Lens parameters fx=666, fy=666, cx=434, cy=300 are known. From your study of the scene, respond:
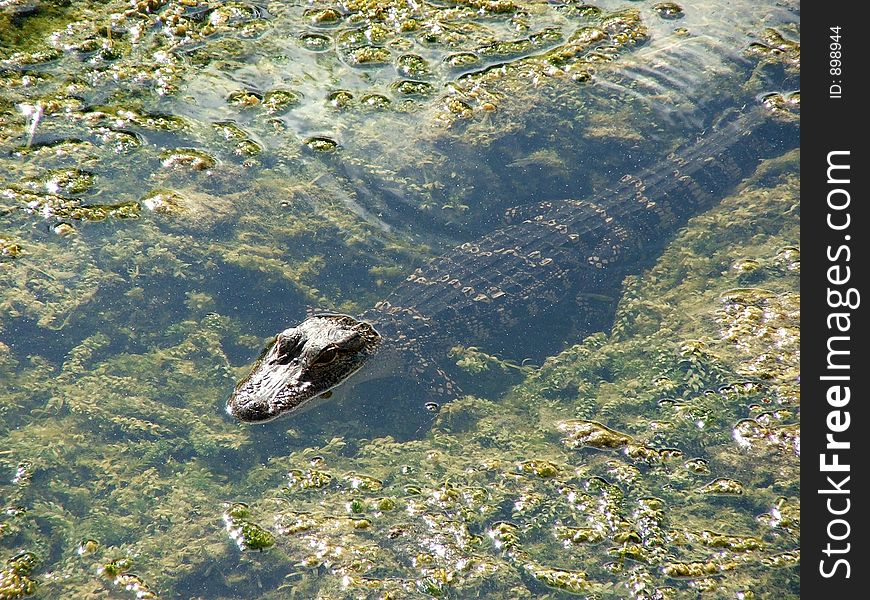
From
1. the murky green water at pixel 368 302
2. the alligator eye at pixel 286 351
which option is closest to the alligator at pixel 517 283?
the alligator eye at pixel 286 351

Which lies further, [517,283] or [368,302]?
[517,283]

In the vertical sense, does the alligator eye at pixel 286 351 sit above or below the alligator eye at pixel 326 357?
above

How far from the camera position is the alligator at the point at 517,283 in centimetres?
402

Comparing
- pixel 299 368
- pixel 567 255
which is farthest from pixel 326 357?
pixel 567 255

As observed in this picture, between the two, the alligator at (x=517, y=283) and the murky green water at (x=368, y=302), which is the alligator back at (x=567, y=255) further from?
the murky green water at (x=368, y=302)

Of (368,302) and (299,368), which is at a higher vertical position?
(299,368)

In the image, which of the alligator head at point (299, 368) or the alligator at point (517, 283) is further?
the alligator at point (517, 283)

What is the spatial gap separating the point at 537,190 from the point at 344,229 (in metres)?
1.62

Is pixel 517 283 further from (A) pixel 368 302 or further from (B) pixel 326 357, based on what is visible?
(B) pixel 326 357

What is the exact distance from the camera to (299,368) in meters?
3.95

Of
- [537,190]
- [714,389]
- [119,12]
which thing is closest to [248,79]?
→ [119,12]

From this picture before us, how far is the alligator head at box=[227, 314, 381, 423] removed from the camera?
12.5 ft

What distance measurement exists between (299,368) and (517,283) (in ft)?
6.08
